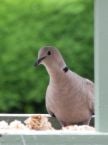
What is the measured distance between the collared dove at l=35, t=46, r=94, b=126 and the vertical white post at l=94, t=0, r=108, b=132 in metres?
0.39

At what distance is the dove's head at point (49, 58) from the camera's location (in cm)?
194

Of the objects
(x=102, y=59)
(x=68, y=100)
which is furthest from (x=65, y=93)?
(x=102, y=59)

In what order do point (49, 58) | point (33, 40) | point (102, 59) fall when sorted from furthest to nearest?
point (33, 40), point (49, 58), point (102, 59)

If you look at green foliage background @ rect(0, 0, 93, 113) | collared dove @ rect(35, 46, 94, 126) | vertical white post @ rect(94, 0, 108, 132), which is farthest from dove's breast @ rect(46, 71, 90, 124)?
green foliage background @ rect(0, 0, 93, 113)

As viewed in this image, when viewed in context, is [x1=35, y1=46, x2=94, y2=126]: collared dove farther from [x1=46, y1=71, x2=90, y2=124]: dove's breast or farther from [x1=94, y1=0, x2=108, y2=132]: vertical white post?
[x1=94, y1=0, x2=108, y2=132]: vertical white post

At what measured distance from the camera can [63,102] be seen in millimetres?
2018

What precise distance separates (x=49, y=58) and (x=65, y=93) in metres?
0.12

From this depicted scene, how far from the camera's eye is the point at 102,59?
1582 mm

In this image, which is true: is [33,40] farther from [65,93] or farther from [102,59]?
[102,59]

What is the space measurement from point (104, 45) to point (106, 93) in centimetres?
12

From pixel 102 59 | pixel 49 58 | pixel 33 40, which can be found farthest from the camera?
pixel 33 40

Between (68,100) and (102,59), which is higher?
(102,59)
